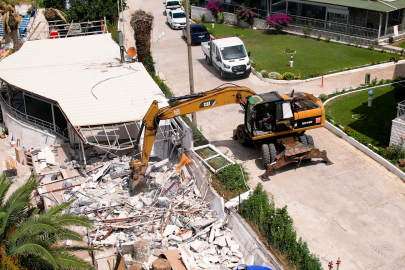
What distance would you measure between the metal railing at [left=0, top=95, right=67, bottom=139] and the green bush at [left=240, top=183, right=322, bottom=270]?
38.5ft

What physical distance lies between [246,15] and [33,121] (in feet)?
67.3

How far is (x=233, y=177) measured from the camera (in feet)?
60.7

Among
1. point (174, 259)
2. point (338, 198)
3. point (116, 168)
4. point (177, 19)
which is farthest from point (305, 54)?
point (174, 259)

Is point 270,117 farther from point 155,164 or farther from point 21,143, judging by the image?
point 21,143

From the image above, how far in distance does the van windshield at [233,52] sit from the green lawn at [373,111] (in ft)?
22.8

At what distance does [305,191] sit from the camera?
18219 millimetres

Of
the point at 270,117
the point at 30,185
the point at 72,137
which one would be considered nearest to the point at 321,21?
the point at 270,117

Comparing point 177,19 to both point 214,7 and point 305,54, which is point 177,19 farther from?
point 305,54

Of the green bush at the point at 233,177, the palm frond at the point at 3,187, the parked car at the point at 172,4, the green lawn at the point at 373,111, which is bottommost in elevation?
the green bush at the point at 233,177

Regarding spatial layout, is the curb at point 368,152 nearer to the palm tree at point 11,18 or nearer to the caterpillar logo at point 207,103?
the caterpillar logo at point 207,103

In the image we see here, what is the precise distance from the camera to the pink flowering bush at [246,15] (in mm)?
39188

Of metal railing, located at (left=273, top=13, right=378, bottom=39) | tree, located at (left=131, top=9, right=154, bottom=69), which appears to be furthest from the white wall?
metal railing, located at (left=273, top=13, right=378, bottom=39)

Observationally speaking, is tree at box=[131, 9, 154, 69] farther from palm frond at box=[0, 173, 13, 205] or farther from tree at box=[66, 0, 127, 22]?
palm frond at box=[0, 173, 13, 205]

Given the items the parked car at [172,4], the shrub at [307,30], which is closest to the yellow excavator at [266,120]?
the shrub at [307,30]
